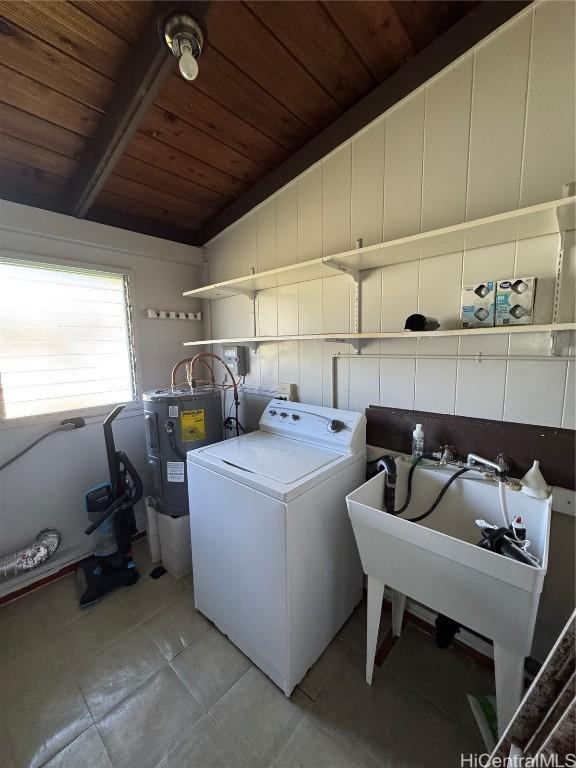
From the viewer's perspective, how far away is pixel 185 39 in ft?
3.36

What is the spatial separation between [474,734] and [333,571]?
2.35ft

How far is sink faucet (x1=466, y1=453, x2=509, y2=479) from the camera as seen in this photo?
1.24m

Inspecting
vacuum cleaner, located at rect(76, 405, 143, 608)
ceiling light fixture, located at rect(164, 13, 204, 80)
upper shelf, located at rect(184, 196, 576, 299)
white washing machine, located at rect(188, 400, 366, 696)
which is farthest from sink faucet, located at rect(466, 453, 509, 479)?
vacuum cleaner, located at rect(76, 405, 143, 608)

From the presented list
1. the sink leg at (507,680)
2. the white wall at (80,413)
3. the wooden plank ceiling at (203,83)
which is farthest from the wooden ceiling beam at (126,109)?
the sink leg at (507,680)

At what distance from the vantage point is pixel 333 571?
56.9 inches

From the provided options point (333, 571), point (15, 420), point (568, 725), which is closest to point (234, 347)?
point (15, 420)

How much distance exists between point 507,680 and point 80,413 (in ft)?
7.96

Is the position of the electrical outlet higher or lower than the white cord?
higher

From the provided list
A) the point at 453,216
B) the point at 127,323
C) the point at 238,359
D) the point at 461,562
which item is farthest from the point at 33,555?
the point at 453,216

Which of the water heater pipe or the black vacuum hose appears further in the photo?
the water heater pipe

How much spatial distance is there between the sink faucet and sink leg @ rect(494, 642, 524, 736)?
1.87 feet

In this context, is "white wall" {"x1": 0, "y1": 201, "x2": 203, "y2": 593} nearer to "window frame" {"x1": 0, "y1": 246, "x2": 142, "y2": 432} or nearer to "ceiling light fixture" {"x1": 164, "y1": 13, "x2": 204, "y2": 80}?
"window frame" {"x1": 0, "y1": 246, "x2": 142, "y2": 432}

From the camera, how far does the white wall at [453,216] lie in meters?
1.10

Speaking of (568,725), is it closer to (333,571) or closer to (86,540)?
(333,571)
